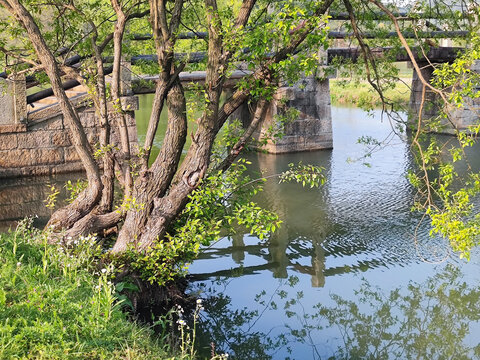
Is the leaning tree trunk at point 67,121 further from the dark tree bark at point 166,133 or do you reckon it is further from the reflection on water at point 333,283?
the reflection on water at point 333,283

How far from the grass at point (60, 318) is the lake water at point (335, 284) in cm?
133

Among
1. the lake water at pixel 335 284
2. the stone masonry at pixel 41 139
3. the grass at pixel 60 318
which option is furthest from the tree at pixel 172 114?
the stone masonry at pixel 41 139

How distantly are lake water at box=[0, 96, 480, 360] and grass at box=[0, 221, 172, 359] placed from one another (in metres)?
1.33

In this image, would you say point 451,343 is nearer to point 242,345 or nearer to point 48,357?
point 242,345

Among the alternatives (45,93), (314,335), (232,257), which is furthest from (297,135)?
(314,335)

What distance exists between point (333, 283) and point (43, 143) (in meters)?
6.98

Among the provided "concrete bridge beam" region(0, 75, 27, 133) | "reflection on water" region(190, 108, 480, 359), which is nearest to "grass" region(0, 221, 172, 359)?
"reflection on water" region(190, 108, 480, 359)

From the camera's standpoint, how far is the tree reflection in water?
223 inches

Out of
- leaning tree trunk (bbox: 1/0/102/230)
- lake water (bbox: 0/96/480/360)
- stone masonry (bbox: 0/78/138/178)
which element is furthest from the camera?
stone masonry (bbox: 0/78/138/178)

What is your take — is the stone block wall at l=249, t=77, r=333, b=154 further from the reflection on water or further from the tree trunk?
the tree trunk

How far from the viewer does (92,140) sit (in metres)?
12.3

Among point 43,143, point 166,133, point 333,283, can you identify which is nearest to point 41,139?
point 43,143

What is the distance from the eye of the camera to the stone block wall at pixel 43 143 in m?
11.8

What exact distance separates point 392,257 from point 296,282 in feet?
4.58
